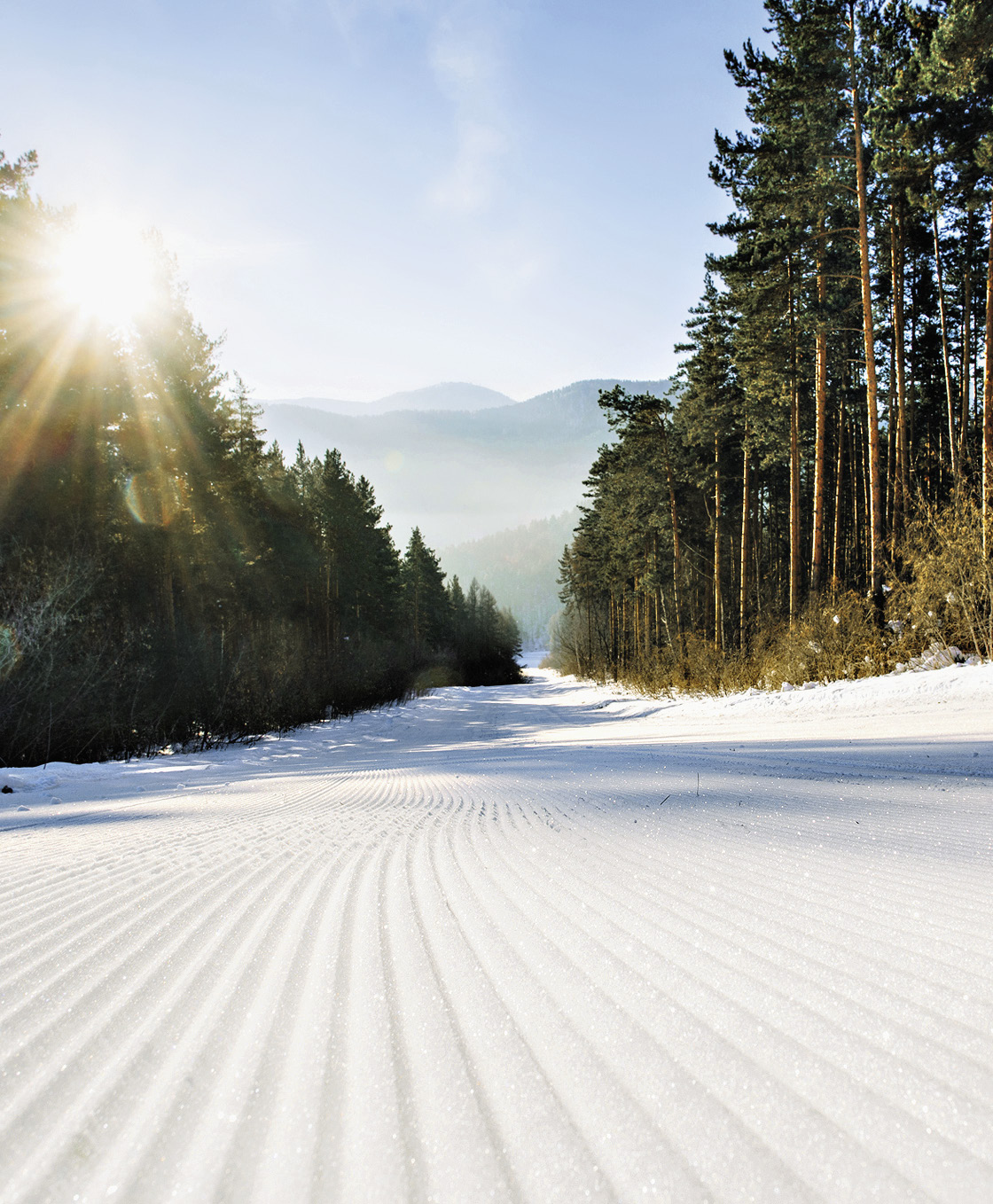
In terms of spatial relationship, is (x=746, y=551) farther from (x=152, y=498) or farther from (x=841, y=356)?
(x=152, y=498)

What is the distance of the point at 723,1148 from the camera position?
22.0 inches

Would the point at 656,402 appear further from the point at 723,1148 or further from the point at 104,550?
the point at 723,1148

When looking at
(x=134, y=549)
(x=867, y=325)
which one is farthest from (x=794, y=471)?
(x=134, y=549)

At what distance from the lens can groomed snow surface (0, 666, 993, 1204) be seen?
21.6 inches

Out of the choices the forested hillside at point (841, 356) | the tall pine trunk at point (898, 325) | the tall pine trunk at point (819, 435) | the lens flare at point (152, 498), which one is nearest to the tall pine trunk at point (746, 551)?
the forested hillside at point (841, 356)

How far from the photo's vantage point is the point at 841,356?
18.5 m

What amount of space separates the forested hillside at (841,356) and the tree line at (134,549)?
35.5 ft

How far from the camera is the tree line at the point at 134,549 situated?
A: 8.72 metres

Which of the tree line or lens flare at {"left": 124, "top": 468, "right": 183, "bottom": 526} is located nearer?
the tree line

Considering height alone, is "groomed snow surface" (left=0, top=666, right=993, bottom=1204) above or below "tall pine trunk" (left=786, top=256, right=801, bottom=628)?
below

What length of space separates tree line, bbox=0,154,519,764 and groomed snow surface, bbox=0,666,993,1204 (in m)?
7.96

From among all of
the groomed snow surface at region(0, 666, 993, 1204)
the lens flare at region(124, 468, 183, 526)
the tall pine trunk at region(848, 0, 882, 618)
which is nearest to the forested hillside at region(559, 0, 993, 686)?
the tall pine trunk at region(848, 0, 882, 618)

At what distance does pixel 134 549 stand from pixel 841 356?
21.2 metres

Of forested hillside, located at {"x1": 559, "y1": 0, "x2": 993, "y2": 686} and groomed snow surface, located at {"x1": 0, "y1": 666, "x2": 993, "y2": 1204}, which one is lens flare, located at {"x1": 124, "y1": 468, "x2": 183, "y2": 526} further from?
groomed snow surface, located at {"x1": 0, "y1": 666, "x2": 993, "y2": 1204}
